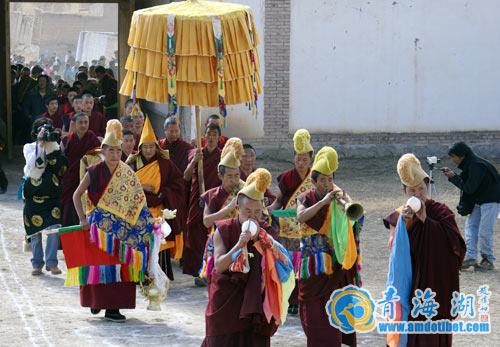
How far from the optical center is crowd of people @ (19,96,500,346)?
594cm

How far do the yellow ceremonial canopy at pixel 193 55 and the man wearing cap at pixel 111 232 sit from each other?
0.55 m

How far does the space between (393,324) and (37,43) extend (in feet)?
168

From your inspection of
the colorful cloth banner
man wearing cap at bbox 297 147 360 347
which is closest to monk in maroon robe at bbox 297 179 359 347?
man wearing cap at bbox 297 147 360 347

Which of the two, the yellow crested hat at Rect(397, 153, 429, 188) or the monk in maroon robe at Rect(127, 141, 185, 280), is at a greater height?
the yellow crested hat at Rect(397, 153, 429, 188)

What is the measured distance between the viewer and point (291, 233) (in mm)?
8219

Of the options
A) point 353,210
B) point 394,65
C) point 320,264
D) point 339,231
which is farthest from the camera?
point 394,65

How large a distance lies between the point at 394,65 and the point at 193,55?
1032 centimetres

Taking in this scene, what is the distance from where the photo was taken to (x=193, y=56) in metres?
8.04

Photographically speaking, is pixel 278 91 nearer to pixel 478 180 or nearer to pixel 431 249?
pixel 478 180

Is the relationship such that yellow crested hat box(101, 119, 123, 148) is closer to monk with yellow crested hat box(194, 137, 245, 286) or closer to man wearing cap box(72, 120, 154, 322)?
man wearing cap box(72, 120, 154, 322)

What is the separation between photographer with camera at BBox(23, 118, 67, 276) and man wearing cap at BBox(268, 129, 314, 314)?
8.83 feet

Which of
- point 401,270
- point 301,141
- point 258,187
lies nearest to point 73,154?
point 301,141

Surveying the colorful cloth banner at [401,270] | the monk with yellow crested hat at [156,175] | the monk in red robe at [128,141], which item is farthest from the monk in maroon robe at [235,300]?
the monk in red robe at [128,141]

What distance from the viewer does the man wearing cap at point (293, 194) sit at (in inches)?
321
